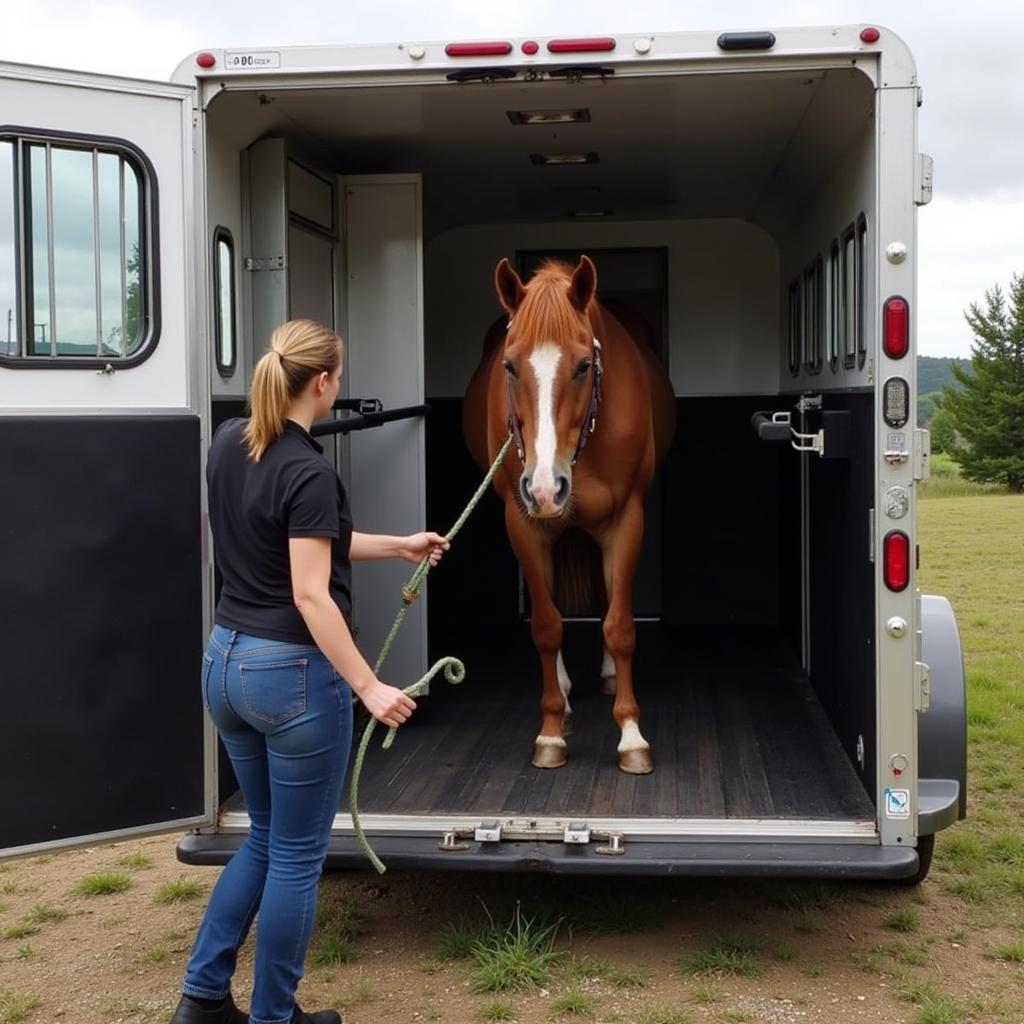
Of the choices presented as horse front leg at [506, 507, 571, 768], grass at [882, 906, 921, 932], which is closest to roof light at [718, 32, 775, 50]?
horse front leg at [506, 507, 571, 768]

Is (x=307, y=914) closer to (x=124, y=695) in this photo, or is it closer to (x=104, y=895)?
(x=124, y=695)

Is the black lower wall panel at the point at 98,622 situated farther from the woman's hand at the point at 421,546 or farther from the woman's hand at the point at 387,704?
the woman's hand at the point at 387,704

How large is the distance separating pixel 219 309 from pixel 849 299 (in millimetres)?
2005

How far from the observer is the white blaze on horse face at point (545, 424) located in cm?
349

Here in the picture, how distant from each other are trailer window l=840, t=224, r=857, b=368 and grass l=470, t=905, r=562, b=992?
195 centimetres

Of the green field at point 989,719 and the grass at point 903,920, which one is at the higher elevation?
the green field at point 989,719

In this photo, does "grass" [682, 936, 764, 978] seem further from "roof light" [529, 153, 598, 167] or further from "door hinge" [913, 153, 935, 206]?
"roof light" [529, 153, 598, 167]

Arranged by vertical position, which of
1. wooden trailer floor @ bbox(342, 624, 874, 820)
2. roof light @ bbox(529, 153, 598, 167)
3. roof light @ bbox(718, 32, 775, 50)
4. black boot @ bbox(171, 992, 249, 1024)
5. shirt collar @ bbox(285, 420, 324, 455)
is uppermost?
roof light @ bbox(529, 153, 598, 167)

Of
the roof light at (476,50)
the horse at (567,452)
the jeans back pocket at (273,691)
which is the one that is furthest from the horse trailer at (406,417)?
the jeans back pocket at (273,691)

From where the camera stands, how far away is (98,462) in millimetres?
3191

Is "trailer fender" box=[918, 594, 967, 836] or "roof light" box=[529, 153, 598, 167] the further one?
"roof light" box=[529, 153, 598, 167]

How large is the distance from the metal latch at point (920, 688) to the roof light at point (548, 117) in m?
2.09

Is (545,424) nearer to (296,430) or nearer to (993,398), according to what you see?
(296,430)

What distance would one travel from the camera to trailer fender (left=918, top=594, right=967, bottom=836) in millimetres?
3412
